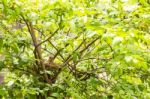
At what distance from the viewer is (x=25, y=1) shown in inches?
84.4

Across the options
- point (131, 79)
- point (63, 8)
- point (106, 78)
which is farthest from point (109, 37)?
point (106, 78)

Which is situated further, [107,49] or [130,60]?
[107,49]

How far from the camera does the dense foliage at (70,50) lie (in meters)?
1.98

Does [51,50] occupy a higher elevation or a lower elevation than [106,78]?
higher

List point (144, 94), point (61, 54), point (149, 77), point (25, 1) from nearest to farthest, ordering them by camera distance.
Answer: point (25, 1) < point (144, 94) < point (149, 77) < point (61, 54)

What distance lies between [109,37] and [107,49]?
933 mm

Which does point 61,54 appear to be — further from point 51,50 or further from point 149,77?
point 149,77

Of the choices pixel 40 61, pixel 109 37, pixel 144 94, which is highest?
pixel 109 37

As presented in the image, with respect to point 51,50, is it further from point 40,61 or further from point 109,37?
point 109,37

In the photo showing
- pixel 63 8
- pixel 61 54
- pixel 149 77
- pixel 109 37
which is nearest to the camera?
pixel 109 37

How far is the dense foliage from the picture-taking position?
1.98 m

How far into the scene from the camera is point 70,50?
2.81 m

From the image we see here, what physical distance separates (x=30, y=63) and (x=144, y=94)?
0.99 meters

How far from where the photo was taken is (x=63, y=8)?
1.97m
